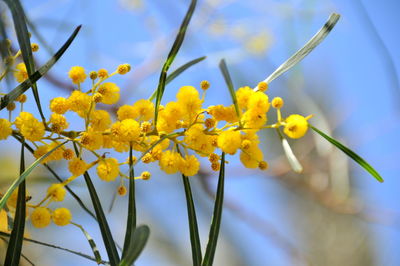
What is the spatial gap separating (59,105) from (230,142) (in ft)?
0.59

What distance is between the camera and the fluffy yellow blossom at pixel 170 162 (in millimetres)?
429

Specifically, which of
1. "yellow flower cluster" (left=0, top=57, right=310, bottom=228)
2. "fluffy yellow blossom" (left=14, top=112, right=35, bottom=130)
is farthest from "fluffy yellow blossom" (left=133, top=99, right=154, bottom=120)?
"fluffy yellow blossom" (left=14, top=112, right=35, bottom=130)

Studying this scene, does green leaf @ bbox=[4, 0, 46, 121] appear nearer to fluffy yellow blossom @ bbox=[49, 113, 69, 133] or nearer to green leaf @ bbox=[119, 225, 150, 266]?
fluffy yellow blossom @ bbox=[49, 113, 69, 133]

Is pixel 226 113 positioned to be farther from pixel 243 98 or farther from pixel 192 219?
pixel 192 219

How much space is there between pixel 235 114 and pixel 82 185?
0.92 feet

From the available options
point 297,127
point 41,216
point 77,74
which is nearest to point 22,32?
point 77,74

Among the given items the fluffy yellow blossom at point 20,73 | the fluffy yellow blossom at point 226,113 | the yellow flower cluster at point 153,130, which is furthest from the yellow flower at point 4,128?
the fluffy yellow blossom at point 226,113

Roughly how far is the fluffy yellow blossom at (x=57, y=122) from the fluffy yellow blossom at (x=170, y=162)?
Answer: 0.35ft

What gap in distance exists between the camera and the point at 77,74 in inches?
18.4

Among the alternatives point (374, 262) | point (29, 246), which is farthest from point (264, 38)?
point (374, 262)

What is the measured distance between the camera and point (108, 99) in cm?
47

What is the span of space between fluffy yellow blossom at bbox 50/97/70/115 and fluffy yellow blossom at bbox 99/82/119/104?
0.04 meters

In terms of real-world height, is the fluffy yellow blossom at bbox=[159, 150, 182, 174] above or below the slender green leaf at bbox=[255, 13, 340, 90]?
below

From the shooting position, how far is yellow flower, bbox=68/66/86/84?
18.4 inches
